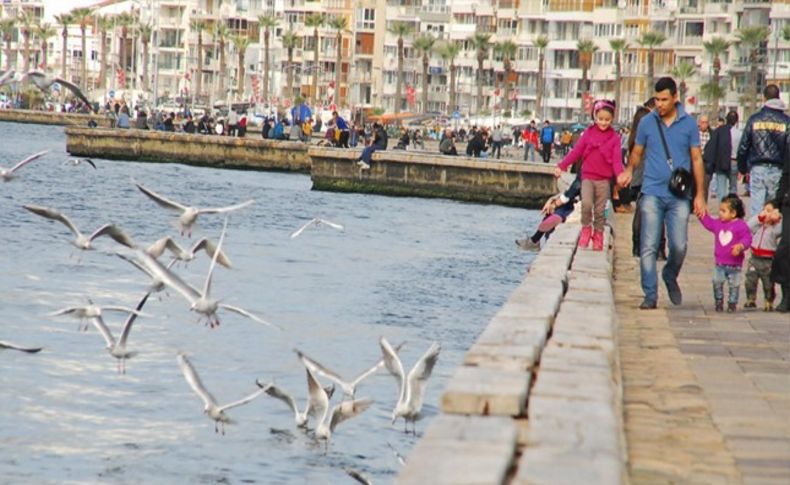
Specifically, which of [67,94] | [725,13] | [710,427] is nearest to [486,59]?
[725,13]

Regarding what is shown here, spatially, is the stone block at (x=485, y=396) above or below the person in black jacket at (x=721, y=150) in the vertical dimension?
below

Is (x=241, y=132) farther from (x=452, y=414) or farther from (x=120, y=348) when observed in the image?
(x=452, y=414)

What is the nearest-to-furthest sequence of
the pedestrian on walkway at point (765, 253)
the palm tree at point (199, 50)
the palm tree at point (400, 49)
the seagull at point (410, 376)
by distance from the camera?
the seagull at point (410, 376), the pedestrian on walkway at point (765, 253), the palm tree at point (400, 49), the palm tree at point (199, 50)

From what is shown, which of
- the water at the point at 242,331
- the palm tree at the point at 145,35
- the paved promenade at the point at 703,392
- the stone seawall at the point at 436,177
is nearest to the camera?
the paved promenade at the point at 703,392

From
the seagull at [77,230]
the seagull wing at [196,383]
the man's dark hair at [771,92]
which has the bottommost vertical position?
the seagull wing at [196,383]

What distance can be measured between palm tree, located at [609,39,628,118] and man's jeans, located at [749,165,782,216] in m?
108

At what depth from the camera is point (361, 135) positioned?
90938mm

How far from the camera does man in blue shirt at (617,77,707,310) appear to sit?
1448 cm

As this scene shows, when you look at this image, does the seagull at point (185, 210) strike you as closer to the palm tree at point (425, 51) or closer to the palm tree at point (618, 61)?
the palm tree at point (618, 61)

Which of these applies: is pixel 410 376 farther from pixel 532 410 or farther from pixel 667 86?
pixel 532 410

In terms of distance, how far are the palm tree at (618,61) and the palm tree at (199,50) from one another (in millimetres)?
44601

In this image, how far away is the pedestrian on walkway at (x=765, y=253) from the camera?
15641 millimetres

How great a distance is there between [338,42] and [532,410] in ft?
474

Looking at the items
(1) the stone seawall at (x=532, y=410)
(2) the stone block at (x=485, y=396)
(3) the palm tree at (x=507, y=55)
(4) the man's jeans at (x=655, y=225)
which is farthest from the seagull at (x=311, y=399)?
(3) the palm tree at (x=507, y=55)
